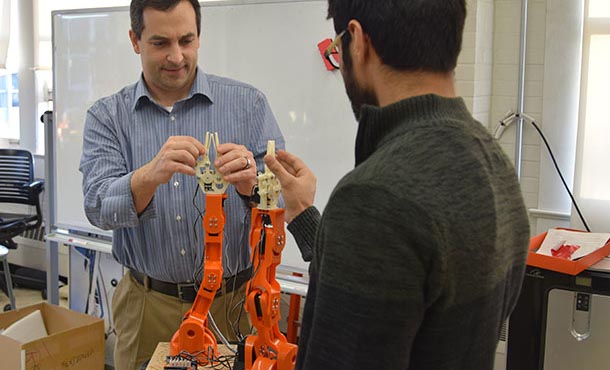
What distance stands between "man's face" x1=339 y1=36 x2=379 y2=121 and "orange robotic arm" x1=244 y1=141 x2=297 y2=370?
63cm

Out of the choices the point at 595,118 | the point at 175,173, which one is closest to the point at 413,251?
the point at 175,173

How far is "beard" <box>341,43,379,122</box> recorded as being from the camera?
34.0 inches

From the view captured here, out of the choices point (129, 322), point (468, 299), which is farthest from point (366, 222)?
point (129, 322)

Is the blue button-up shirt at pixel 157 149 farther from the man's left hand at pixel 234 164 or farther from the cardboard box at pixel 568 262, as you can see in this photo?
the cardboard box at pixel 568 262

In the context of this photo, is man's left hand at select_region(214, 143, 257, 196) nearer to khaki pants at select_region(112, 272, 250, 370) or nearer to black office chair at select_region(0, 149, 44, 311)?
khaki pants at select_region(112, 272, 250, 370)

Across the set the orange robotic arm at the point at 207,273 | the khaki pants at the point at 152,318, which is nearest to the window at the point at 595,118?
the khaki pants at the point at 152,318

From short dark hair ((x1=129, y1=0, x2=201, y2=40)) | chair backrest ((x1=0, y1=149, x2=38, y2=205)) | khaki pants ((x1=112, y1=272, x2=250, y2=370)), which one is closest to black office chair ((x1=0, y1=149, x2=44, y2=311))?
chair backrest ((x1=0, y1=149, x2=38, y2=205))

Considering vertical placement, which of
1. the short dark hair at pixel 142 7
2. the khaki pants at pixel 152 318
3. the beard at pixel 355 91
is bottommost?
the khaki pants at pixel 152 318

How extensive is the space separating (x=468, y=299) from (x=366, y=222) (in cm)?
17

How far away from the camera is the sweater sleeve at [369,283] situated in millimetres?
709

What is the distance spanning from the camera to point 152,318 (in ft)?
6.16

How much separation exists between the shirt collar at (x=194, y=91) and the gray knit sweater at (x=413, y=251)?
115 cm

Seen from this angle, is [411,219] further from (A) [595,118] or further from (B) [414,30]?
(A) [595,118]

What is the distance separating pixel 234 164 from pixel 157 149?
0.43 m
